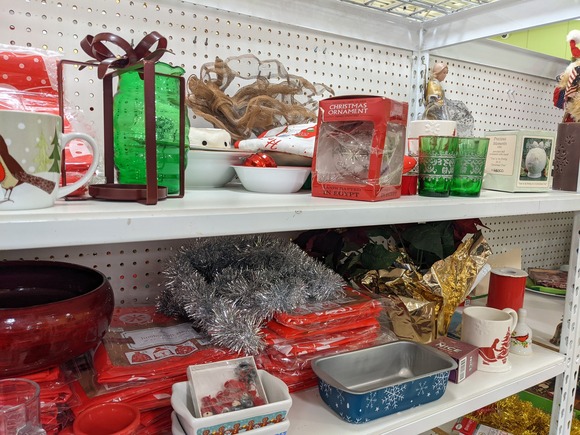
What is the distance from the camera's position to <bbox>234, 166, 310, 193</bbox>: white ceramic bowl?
722mm

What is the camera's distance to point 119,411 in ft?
1.86

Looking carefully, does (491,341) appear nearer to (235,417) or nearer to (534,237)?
(235,417)

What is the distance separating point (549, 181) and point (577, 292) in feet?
0.80

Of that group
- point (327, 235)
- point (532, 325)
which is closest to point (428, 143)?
point (327, 235)

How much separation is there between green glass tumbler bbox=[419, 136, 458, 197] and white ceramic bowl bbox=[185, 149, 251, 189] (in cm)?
32

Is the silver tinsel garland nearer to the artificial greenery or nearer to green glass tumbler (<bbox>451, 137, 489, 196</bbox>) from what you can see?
the artificial greenery

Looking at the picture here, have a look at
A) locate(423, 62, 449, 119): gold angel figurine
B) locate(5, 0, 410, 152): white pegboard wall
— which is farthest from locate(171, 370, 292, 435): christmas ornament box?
locate(423, 62, 449, 119): gold angel figurine

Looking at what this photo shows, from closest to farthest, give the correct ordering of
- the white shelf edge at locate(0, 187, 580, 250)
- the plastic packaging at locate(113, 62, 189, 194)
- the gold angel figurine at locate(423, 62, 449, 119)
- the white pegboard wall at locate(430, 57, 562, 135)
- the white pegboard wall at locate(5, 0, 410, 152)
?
1. the white shelf edge at locate(0, 187, 580, 250)
2. the plastic packaging at locate(113, 62, 189, 194)
3. the white pegboard wall at locate(5, 0, 410, 152)
4. the gold angel figurine at locate(423, 62, 449, 119)
5. the white pegboard wall at locate(430, 57, 562, 135)

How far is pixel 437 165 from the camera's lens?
0.81 metres

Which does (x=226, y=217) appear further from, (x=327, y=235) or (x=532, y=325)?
(x=532, y=325)

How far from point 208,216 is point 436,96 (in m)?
0.89

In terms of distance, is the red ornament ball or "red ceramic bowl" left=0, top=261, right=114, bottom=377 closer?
"red ceramic bowl" left=0, top=261, right=114, bottom=377

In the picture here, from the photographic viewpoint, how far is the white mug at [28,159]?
1.44 ft

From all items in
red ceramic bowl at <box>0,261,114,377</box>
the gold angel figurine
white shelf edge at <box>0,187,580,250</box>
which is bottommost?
red ceramic bowl at <box>0,261,114,377</box>
